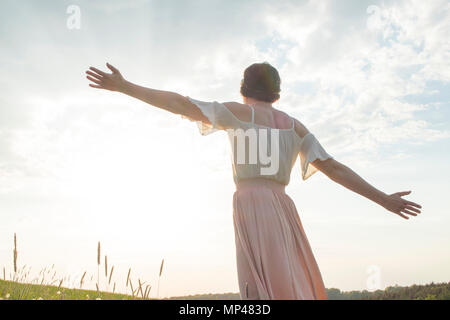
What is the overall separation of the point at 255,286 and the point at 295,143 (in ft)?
Result: 5.59

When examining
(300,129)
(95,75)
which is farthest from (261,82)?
(95,75)

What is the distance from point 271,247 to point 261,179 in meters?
0.72

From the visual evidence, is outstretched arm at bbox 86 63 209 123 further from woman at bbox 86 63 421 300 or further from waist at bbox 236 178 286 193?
waist at bbox 236 178 286 193

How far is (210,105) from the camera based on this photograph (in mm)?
4402

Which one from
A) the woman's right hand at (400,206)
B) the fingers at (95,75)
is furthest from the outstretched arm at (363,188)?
the fingers at (95,75)

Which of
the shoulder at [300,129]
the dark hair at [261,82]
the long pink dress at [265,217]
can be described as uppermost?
the dark hair at [261,82]

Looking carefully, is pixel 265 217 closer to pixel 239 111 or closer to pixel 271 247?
pixel 271 247

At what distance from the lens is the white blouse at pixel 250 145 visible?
14.1ft

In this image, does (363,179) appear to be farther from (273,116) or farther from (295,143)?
(273,116)

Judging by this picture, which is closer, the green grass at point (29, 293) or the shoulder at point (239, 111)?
the green grass at point (29, 293)

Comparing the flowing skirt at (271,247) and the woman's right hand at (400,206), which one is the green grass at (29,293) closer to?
the flowing skirt at (271,247)

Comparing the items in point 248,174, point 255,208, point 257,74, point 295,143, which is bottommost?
point 255,208

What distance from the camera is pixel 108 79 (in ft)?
13.8
